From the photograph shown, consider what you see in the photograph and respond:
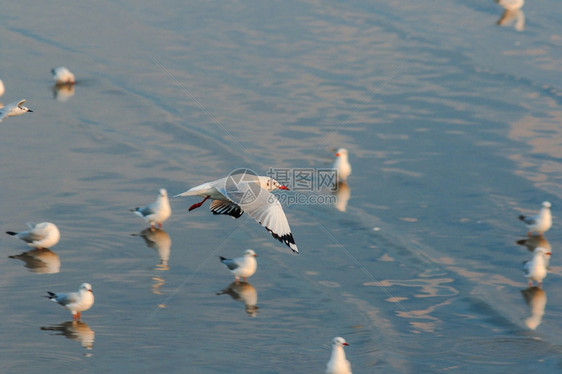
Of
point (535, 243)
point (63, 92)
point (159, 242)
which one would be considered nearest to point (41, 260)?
point (159, 242)

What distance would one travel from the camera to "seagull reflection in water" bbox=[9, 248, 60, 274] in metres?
15.8

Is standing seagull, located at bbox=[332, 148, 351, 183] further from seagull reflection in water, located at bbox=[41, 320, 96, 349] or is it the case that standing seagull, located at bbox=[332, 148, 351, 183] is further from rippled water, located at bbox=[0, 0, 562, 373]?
seagull reflection in water, located at bbox=[41, 320, 96, 349]

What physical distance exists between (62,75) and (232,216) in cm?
1270

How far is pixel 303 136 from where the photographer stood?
2159 centimetres

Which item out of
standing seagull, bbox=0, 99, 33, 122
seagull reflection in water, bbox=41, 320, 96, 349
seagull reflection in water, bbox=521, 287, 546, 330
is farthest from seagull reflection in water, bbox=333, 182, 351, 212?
standing seagull, bbox=0, 99, 33, 122

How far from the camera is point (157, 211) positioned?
17047 millimetres

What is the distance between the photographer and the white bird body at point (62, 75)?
79.8 ft

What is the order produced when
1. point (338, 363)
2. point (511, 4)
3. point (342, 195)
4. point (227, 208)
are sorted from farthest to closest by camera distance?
point (511, 4), point (342, 195), point (227, 208), point (338, 363)

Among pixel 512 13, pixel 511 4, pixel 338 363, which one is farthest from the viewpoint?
pixel 512 13

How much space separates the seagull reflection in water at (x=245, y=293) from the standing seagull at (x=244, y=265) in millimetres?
217

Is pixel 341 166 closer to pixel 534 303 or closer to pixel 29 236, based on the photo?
pixel 534 303

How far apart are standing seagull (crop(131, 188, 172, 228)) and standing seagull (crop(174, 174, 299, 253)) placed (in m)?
3.88

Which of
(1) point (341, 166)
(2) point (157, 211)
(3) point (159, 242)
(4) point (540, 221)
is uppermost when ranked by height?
(1) point (341, 166)

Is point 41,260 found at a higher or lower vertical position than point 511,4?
lower
